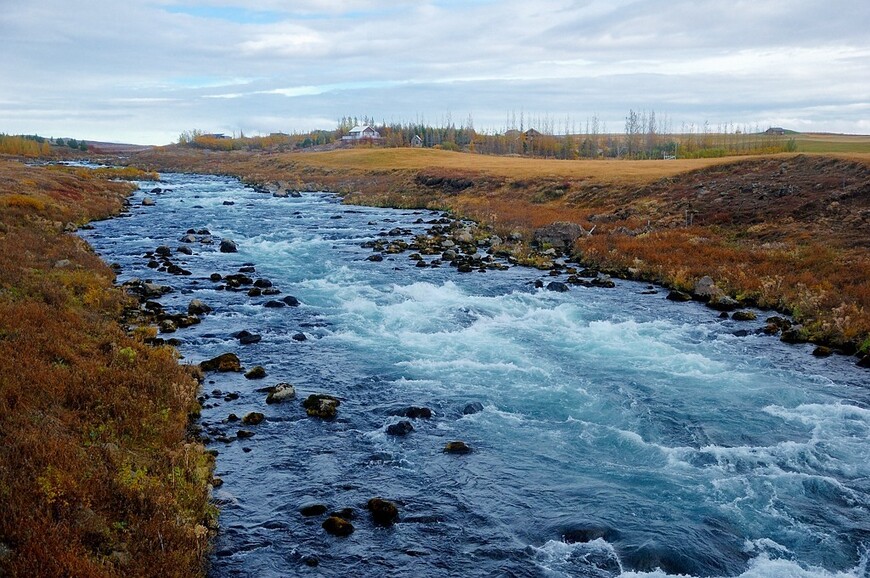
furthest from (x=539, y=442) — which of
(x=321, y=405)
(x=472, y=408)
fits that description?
(x=321, y=405)

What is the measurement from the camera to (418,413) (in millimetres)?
17000

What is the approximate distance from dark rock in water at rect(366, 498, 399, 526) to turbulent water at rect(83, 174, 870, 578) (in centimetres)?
21

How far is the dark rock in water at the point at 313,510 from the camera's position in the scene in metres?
12.5

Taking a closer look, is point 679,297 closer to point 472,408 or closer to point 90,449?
point 472,408

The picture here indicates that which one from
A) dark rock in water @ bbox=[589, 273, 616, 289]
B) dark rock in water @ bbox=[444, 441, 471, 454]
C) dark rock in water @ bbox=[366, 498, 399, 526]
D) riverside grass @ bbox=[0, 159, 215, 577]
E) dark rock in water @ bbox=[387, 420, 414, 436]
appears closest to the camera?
riverside grass @ bbox=[0, 159, 215, 577]

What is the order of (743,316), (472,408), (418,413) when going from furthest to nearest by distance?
(743,316)
(472,408)
(418,413)

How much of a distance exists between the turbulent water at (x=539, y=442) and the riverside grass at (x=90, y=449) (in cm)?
102

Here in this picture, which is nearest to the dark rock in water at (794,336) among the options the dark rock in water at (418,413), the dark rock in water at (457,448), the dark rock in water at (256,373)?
the dark rock in water at (418,413)

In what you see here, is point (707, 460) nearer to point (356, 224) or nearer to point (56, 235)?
point (56, 235)

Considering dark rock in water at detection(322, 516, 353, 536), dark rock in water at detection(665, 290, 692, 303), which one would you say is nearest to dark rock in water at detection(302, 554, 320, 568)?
dark rock in water at detection(322, 516, 353, 536)

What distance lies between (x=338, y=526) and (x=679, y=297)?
2203 cm

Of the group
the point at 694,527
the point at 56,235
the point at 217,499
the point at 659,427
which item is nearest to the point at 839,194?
the point at 659,427

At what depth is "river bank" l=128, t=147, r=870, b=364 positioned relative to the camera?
27234mm

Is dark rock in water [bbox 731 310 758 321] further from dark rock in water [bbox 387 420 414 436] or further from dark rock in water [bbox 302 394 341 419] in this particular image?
dark rock in water [bbox 302 394 341 419]
